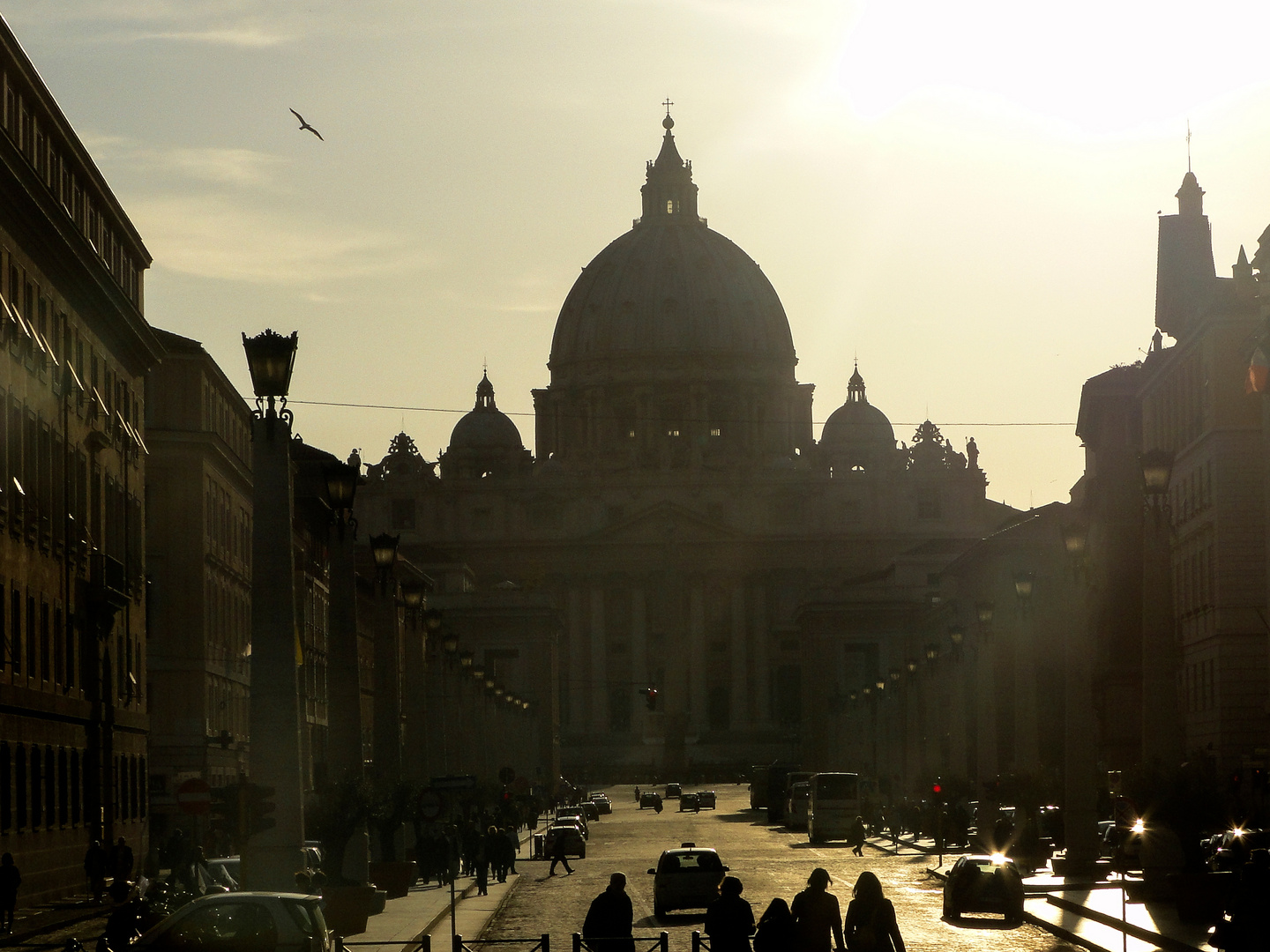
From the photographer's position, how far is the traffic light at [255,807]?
23.6 metres

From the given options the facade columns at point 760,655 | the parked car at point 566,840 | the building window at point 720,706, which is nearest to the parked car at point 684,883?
the parked car at point 566,840

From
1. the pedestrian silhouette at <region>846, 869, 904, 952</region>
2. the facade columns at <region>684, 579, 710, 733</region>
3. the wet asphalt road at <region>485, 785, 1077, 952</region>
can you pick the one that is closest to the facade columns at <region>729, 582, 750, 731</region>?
the facade columns at <region>684, 579, 710, 733</region>

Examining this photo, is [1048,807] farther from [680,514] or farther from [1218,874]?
[680,514]

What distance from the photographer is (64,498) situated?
152ft

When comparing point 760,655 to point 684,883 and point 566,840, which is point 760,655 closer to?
point 566,840

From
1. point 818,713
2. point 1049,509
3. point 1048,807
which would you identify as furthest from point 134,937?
point 818,713

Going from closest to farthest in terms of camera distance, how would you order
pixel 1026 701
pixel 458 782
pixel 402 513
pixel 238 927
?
pixel 238 927 < pixel 458 782 < pixel 1026 701 < pixel 402 513

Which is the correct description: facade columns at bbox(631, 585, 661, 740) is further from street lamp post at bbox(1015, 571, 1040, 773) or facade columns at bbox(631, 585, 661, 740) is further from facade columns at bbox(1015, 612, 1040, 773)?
facade columns at bbox(1015, 612, 1040, 773)

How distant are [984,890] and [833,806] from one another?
1529 inches

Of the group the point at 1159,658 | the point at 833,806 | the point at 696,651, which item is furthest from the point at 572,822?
the point at 696,651

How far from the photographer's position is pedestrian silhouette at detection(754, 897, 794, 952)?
64.5ft

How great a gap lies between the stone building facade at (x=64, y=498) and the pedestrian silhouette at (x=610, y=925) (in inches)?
719

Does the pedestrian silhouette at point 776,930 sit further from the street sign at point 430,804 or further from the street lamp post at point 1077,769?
the street lamp post at point 1077,769

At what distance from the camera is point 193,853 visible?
38.5 metres
